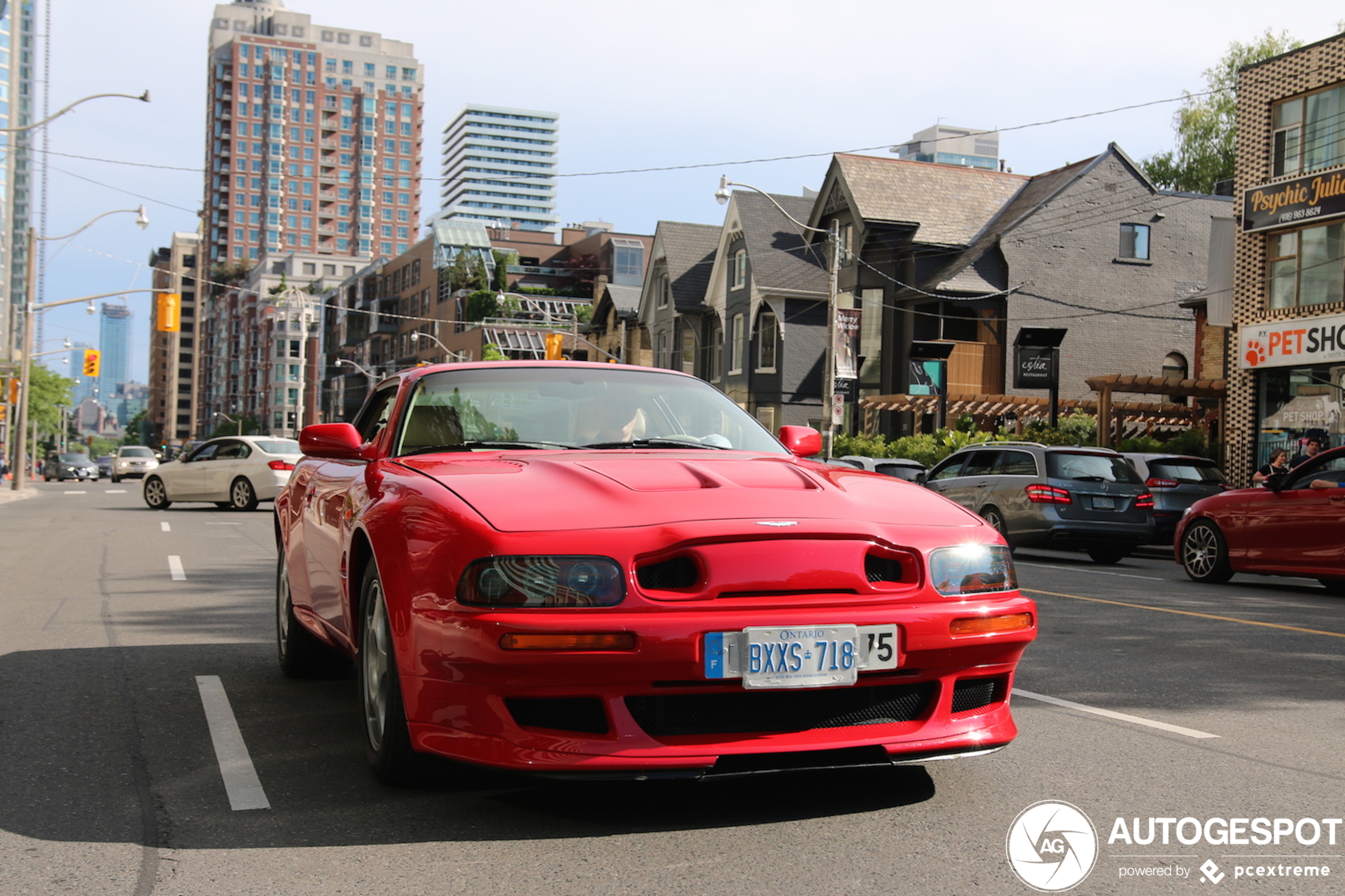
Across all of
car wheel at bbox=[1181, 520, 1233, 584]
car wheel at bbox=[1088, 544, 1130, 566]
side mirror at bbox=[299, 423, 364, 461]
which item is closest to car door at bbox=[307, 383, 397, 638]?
side mirror at bbox=[299, 423, 364, 461]

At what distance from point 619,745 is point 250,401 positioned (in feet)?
547

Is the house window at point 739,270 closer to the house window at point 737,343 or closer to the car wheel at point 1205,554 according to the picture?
the house window at point 737,343

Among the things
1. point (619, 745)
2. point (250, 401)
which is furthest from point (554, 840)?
point (250, 401)

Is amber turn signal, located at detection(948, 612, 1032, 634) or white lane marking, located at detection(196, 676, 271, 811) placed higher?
amber turn signal, located at detection(948, 612, 1032, 634)

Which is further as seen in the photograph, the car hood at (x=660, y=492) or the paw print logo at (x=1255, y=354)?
the paw print logo at (x=1255, y=354)

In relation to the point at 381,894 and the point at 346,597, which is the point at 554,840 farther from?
the point at 346,597

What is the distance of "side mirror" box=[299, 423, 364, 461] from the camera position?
214 inches

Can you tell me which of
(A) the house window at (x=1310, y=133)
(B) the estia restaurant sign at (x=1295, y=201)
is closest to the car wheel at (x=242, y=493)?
(B) the estia restaurant sign at (x=1295, y=201)

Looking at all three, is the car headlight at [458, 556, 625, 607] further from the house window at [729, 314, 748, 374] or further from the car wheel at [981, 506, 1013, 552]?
the house window at [729, 314, 748, 374]

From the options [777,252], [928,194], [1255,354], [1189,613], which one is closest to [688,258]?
[777,252]

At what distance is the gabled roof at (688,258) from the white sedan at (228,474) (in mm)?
31637

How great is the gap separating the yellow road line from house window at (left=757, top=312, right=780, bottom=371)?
35.7m

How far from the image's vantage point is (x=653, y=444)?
5246mm

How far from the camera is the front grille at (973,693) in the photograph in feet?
13.5
